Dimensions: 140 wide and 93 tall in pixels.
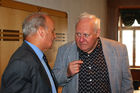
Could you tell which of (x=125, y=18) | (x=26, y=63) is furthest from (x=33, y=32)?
(x=125, y=18)

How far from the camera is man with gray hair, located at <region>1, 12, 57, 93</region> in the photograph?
1178mm

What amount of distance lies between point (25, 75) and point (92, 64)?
0.91 metres

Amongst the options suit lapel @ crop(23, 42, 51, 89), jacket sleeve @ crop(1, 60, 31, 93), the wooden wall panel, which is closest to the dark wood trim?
the wooden wall panel

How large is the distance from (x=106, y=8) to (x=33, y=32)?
4.29 metres

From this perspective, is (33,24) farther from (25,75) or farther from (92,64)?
(92,64)

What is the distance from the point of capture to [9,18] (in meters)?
1.93

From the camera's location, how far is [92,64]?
1.96 meters

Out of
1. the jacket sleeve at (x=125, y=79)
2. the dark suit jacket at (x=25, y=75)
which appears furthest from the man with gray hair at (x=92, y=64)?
the dark suit jacket at (x=25, y=75)

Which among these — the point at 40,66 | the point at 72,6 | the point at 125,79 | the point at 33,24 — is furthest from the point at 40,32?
the point at 72,6

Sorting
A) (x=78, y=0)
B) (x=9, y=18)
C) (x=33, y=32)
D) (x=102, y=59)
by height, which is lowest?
(x=102, y=59)

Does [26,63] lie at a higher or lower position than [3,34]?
lower

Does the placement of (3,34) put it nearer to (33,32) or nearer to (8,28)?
(8,28)

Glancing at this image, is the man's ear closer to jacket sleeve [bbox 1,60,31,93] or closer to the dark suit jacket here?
the dark suit jacket

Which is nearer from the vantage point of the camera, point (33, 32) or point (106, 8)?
point (33, 32)
